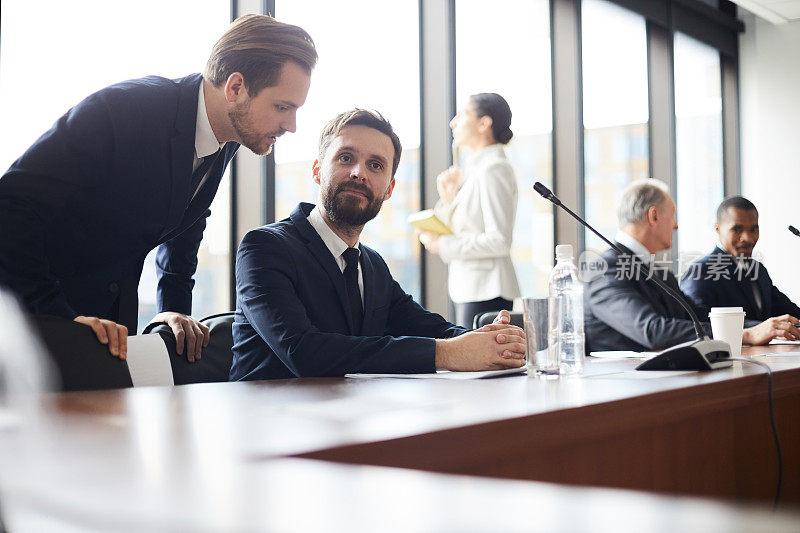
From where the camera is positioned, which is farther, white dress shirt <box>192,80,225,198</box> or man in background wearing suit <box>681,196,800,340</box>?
man in background wearing suit <box>681,196,800,340</box>

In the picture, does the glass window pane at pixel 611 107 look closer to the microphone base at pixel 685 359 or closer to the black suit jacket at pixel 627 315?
the black suit jacket at pixel 627 315

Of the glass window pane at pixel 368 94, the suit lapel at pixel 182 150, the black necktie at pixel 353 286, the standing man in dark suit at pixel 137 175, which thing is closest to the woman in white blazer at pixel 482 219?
the glass window pane at pixel 368 94

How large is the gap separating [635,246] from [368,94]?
1.73 meters

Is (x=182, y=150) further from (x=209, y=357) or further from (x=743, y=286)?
(x=743, y=286)

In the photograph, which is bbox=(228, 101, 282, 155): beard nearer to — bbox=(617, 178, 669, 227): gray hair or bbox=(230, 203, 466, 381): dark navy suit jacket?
bbox=(230, 203, 466, 381): dark navy suit jacket

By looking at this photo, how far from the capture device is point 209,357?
201cm

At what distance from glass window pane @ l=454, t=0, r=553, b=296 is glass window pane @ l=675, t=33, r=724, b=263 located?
197 centimetres

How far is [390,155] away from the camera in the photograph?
89.1 inches

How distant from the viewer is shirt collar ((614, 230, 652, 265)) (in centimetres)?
328

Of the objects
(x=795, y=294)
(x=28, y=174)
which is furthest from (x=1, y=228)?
(x=795, y=294)

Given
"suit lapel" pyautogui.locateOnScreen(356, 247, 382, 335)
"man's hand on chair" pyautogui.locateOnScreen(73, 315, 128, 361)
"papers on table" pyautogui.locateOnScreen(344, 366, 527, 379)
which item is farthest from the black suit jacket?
"man's hand on chair" pyautogui.locateOnScreen(73, 315, 128, 361)

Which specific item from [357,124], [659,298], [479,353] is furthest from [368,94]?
[479,353]

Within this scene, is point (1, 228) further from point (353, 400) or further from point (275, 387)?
point (353, 400)

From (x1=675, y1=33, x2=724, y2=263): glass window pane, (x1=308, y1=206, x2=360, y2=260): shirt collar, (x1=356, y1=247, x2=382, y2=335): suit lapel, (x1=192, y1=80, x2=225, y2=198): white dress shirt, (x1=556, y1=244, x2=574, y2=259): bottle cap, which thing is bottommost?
(x1=356, y1=247, x2=382, y2=335): suit lapel
